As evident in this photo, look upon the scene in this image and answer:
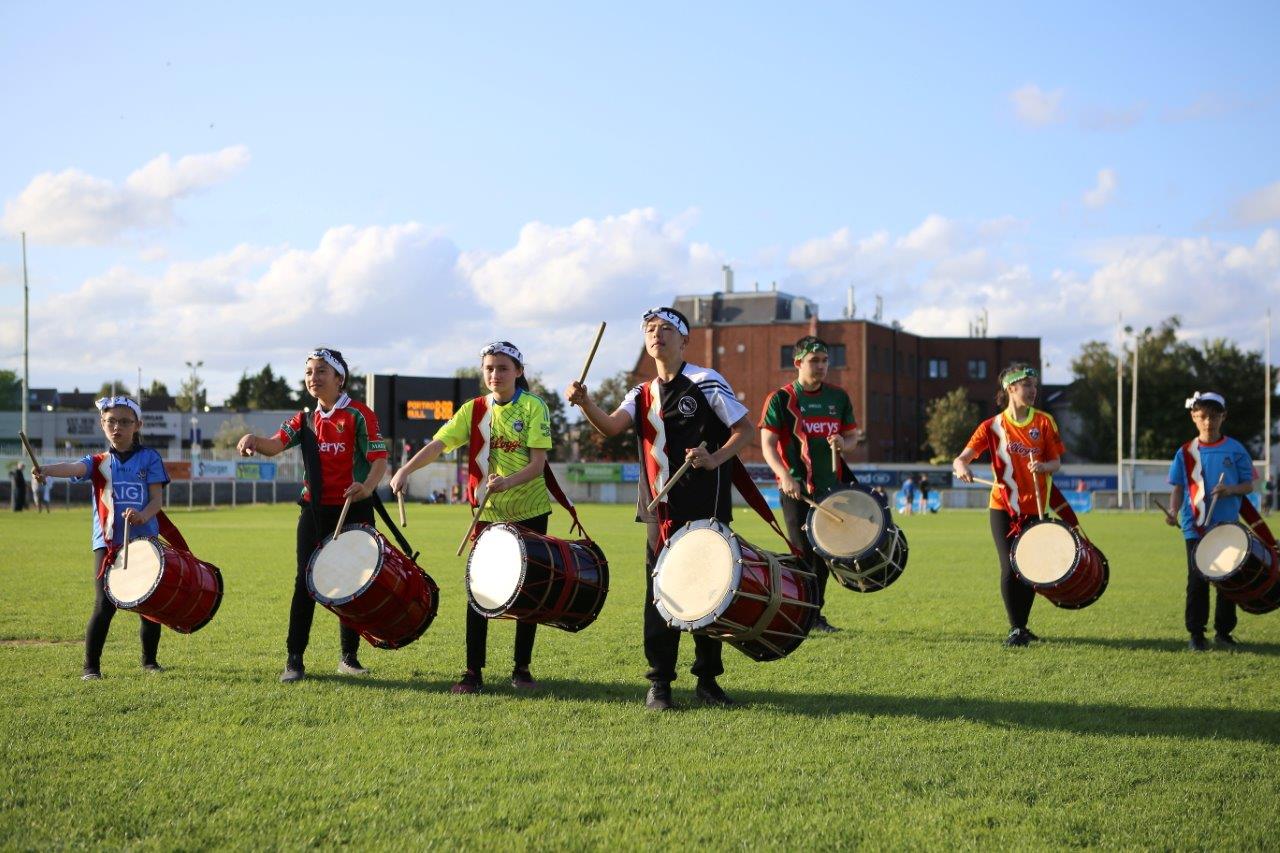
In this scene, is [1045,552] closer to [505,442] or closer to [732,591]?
[732,591]

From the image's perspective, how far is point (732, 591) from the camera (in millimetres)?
5820

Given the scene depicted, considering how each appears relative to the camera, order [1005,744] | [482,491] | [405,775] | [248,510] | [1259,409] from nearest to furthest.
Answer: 1. [405,775]
2. [1005,744]
3. [482,491]
4. [248,510]
5. [1259,409]

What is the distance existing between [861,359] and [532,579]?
68.6 meters

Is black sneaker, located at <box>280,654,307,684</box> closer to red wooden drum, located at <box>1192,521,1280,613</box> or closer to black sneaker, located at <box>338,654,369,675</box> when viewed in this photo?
black sneaker, located at <box>338,654,369,675</box>

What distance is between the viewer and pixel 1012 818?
15.0 feet

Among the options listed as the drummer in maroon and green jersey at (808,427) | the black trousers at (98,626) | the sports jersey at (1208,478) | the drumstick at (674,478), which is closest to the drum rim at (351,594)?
the black trousers at (98,626)

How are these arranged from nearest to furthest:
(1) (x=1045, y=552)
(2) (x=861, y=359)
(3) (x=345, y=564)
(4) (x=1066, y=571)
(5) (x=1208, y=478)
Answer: (3) (x=345, y=564)
(4) (x=1066, y=571)
(1) (x=1045, y=552)
(5) (x=1208, y=478)
(2) (x=861, y=359)

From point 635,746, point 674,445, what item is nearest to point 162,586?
point 674,445

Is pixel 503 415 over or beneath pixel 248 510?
over

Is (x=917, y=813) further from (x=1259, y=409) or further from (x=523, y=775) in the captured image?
(x=1259, y=409)

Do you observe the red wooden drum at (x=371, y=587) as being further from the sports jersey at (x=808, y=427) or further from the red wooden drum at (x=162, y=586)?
the sports jersey at (x=808, y=427)

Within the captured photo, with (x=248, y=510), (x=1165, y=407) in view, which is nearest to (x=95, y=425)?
(x=248, y=510)

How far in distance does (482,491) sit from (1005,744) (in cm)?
325

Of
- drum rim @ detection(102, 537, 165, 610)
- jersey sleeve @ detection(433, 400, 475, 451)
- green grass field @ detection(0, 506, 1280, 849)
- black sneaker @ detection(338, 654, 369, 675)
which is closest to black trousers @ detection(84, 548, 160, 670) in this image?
drum rim @ detection(102, 537, 165, 610)
